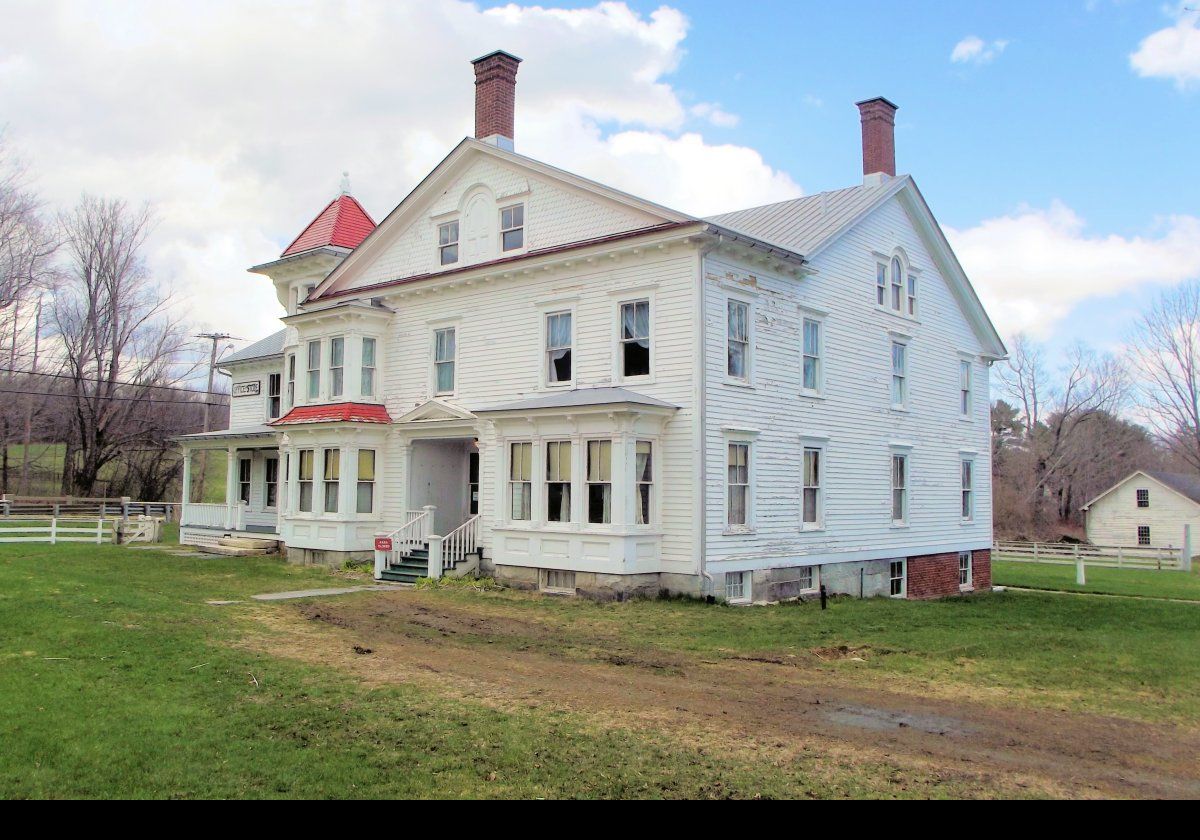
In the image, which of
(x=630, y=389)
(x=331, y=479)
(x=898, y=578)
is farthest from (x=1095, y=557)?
(x=331, y=479)

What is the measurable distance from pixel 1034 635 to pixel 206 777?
504 inches

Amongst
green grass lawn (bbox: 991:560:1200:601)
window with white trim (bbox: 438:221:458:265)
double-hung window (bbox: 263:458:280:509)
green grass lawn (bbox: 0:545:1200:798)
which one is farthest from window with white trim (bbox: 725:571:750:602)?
double-hung window (bbox: 263:458:280:509)

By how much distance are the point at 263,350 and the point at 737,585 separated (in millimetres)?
20224

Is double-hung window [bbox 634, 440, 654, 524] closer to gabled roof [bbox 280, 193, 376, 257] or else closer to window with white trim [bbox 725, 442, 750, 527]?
window with white trim [bbox 725, 442, 750, 527]

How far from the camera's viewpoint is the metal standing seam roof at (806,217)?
865 inches

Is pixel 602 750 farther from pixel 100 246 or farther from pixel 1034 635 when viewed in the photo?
pixel 100 246

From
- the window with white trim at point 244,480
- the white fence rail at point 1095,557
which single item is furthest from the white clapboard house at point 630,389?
the white fence rail at point 1095,557

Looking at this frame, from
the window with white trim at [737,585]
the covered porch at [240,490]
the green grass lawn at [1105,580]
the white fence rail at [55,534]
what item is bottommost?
the green grass lawn at [1105,580]

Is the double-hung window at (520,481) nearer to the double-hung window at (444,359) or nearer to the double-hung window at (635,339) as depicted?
the double-hung window at (635,339)

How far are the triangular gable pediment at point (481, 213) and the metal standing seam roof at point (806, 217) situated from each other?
2509mm

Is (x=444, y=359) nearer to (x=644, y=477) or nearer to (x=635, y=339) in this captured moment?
(x=635, y=339)

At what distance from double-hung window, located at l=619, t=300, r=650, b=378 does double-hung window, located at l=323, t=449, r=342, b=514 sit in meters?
8.39

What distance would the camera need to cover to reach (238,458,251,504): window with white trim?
3153cm
